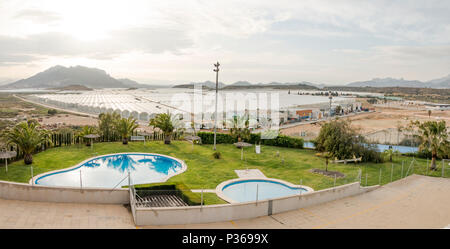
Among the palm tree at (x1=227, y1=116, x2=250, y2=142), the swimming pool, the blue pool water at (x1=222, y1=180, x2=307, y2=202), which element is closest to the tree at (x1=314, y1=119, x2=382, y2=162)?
the palm tree at (x1=227, y1=116, x2=250, y2=142)

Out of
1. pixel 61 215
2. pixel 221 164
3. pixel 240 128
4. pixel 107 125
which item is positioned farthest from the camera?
pixel 240 128

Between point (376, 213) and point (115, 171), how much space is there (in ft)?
45.5

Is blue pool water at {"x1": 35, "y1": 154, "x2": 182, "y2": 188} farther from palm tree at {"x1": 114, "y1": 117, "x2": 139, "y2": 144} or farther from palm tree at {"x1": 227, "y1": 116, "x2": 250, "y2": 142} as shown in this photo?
palm tree at {"x1": 227, "y1": 116, "x2": 250, "y2": 142}

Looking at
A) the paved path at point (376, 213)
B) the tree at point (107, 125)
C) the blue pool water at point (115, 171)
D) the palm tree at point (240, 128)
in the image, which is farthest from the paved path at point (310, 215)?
the tree at point (107, 125)

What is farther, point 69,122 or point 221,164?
point 69,122

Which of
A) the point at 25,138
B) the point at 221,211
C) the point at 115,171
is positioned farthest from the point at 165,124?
the point at 221,211

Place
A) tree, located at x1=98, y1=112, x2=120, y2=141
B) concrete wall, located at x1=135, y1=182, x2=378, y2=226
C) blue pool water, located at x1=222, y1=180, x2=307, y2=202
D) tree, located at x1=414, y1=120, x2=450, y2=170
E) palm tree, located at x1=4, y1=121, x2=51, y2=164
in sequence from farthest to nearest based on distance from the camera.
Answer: tree, located at x1=98, y1=112, x2=120, y2=141
tree, located at x1=414, y1=120, x2=450, y2=170
palm tree, located at x1=4, y1=121, x2=51, y2=164
blue pool water, located at x1=222, y1=180, x2=307, y2=202
concrete wall, located at x1=135, y1=182, x2=378, y2=226

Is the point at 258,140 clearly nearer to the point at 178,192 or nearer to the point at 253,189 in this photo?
the point at 253,189

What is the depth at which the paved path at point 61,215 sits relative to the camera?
9.67 metres

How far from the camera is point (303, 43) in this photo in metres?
39.2

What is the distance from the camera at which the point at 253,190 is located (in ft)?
48.9

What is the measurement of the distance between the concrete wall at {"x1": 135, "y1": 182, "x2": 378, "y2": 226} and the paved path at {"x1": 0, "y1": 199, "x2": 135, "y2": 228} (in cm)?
75

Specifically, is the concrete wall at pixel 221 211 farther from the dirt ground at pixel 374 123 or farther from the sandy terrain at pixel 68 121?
the sandy terrain at pixel 68 121

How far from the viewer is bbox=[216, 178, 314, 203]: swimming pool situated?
1380 cm
